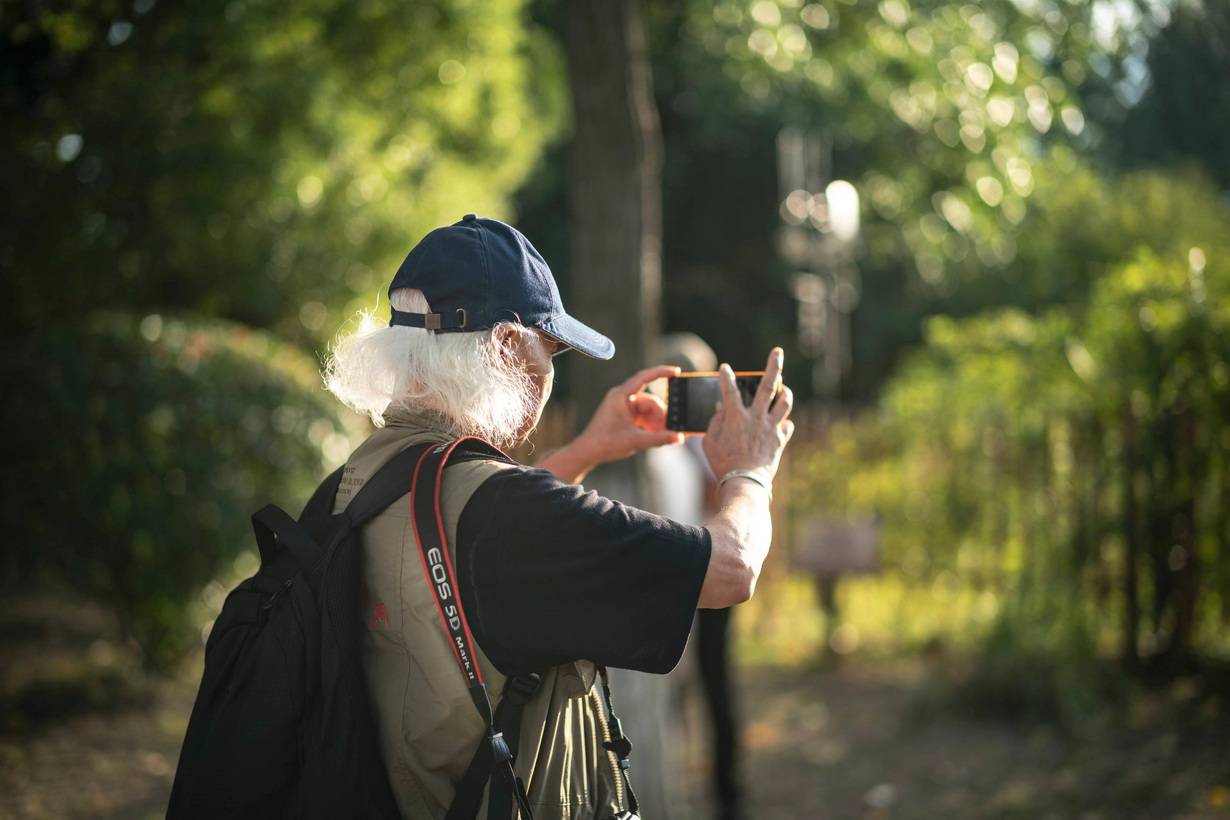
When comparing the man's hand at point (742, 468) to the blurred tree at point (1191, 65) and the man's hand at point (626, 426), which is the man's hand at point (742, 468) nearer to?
the man's hand at point (626, 426)

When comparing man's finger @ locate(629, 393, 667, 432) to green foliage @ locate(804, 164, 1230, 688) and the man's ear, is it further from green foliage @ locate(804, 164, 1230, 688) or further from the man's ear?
green foliage @ locate(804, 164, 1230, 688)

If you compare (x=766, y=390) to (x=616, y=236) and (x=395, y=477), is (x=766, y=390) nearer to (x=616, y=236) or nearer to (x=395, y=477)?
(x=395, y=477)

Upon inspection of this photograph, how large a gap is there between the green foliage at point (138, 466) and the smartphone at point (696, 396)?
Answer: 15.4 feet

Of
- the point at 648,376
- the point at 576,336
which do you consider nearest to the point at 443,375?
the point at 576,336

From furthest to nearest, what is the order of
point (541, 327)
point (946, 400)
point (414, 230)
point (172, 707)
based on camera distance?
point (414, 230) → point (946, 400) → point (172, 707) → point (541, 327)

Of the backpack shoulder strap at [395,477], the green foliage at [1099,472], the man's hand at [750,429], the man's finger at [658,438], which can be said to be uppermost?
the green foliage at [1099,472]

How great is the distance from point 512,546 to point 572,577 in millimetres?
99

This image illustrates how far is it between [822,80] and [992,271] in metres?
18.1

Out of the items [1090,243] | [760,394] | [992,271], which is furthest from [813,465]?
[992,271]

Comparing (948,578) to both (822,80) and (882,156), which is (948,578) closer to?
(882,156)

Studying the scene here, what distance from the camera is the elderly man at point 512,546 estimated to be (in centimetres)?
168

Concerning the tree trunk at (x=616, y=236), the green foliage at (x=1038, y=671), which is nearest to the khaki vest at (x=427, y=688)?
the tree trunk at (x=616, y=236)

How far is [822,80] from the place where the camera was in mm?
6039

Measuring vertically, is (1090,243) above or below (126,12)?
above
